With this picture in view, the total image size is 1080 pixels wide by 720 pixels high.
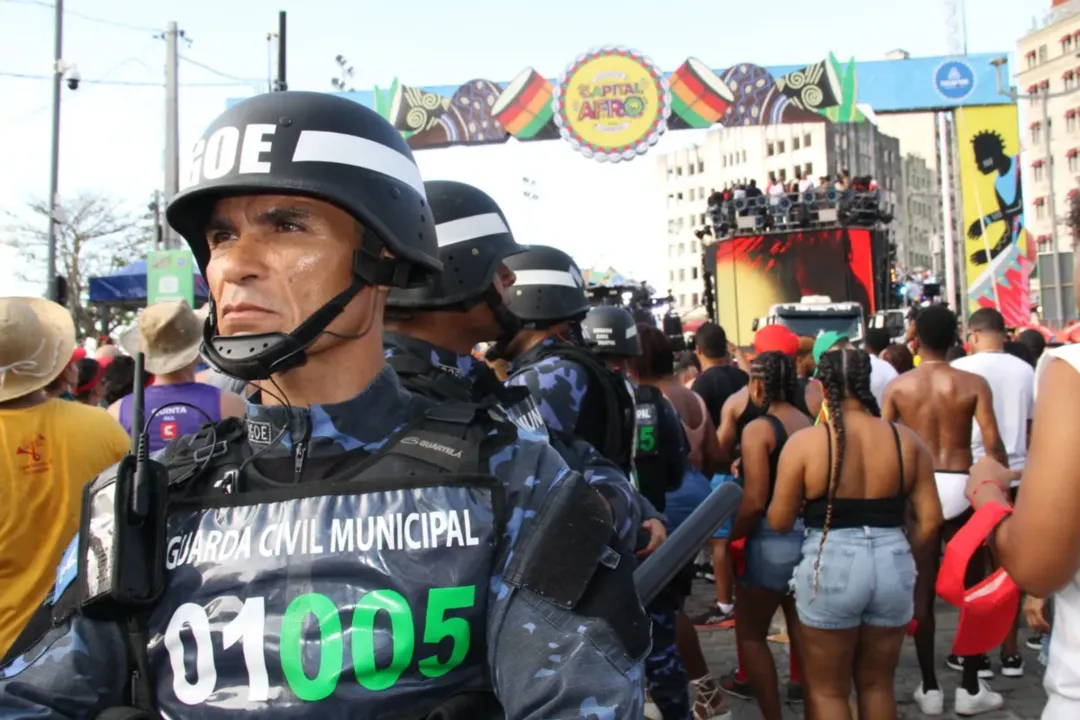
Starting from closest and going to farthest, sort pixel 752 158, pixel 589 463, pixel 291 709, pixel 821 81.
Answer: pixel 291 709, pixel 589 463, pixel 821 81, pixel 752 158

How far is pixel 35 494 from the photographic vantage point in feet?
11.1

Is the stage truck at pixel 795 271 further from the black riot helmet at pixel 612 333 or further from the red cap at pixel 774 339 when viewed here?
the black riot helmet at pixel 612 333

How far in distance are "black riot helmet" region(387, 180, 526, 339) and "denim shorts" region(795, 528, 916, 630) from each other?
1925 mm

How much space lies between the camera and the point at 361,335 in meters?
1.81

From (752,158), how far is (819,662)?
377 ft

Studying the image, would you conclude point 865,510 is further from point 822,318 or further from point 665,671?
point 822,318

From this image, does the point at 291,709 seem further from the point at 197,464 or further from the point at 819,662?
the point at 819,662

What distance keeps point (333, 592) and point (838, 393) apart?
3.28 meters

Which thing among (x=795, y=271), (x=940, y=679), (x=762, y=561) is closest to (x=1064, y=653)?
(x=762, y=561)

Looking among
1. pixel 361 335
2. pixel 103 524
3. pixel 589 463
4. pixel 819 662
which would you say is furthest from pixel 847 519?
pixel 103 524

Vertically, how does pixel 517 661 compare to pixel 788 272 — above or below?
below

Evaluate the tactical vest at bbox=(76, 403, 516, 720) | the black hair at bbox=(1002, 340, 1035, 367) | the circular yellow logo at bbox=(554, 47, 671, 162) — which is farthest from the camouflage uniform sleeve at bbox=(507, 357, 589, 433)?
the circular yellow logo at bbox=(554, 47, 671, 162)

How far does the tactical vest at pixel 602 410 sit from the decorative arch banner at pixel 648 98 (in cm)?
1733

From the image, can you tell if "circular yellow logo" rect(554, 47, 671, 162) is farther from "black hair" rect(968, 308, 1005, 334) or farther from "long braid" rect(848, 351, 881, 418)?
"long braid" rect(848, 351, 881, 418)
